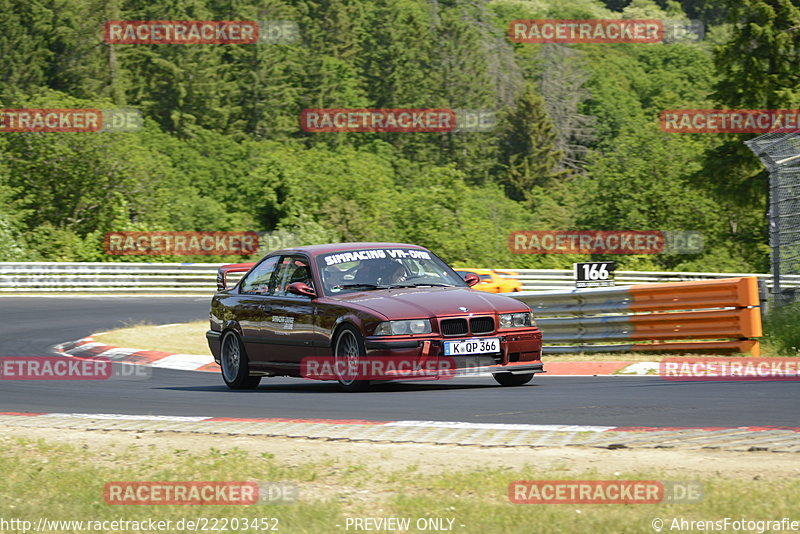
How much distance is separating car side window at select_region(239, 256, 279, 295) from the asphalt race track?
1.08 metres

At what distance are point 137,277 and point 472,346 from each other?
88.7 ft

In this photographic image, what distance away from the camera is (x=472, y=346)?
34.1 feet

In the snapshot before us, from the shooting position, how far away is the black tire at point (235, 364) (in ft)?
40.8

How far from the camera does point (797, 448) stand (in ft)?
21.5

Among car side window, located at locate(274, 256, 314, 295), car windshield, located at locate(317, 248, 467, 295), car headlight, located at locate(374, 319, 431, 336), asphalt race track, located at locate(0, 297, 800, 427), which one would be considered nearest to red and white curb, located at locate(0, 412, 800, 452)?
asphalt race track, located at locate(0, 297, 800, 427)

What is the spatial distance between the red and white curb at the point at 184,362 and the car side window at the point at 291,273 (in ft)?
9.74

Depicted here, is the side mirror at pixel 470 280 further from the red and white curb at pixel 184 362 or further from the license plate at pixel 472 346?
the red and white curb at pixel 184 362

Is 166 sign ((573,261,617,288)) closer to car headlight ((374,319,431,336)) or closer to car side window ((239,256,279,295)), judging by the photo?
car side window ((239,256,279,295))

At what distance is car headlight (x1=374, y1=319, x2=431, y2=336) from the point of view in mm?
10266

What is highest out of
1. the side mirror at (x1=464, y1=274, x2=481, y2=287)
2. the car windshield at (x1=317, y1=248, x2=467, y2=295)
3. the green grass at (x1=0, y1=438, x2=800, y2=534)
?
the car windshield at (x1=317, y1=248, x2=467, y2=295)

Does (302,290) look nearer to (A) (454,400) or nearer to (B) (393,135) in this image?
(A) (454,400)

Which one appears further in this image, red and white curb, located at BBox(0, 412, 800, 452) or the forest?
the forest

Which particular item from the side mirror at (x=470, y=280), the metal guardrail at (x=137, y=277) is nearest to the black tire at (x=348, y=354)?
the side mirror at (x=470, y=280)

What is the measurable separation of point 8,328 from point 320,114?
68401mm
